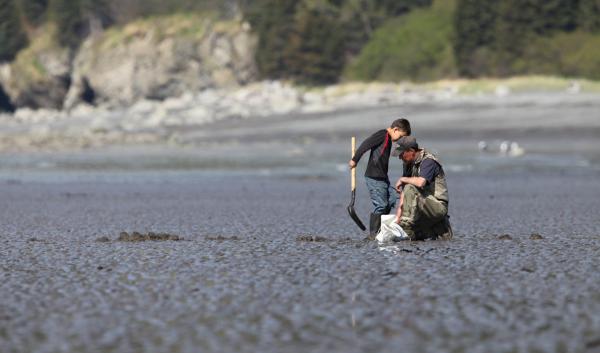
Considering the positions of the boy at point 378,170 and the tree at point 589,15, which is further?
the tree at point 589,15

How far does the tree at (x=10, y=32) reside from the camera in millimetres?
92500

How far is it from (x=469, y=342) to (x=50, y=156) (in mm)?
31261

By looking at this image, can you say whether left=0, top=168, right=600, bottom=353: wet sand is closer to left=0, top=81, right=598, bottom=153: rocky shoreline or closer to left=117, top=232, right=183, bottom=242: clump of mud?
left=117, top=232, right=183, bottom=242: clump of mud

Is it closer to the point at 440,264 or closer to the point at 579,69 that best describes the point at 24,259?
the point at 440,264

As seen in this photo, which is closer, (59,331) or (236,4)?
(59,331)

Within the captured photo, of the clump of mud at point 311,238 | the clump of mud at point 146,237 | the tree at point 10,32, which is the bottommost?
the clump of mud at point 311,238

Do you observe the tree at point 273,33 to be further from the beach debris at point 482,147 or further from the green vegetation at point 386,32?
the beach debris at point 482,147

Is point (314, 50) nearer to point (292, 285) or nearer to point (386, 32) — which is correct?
point (386, 32)

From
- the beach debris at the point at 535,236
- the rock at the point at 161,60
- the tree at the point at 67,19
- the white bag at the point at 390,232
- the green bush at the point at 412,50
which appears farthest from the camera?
the tree at the point at 67,19

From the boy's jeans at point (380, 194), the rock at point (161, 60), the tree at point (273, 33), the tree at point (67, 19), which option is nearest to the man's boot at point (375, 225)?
the boy's jeans at point (380, 194)

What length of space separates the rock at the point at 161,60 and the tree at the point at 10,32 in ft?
19.2

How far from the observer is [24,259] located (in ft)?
34.6

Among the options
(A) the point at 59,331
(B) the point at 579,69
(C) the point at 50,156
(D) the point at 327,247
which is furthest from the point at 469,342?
(B) the point at 579,69

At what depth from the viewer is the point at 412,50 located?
63.1 metres
